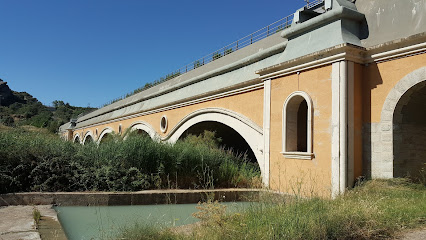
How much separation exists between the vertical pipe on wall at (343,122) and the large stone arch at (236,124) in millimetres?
2311

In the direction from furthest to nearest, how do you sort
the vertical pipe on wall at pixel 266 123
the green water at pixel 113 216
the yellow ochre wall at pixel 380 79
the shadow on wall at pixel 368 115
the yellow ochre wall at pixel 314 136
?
1. the vertical pipe on wall at pixel 266 123
2. the yellow ochre wall at pixel 314 136
3. the shadow on wall at pixel 368 115
4. the yellow ochre wall at pixel 380 79
5. the green water at pixel 113 216

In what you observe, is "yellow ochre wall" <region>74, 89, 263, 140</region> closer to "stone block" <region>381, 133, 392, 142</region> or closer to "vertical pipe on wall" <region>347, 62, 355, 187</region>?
"vertical pipe on wall" <region>347, 62, 355, 187</region>

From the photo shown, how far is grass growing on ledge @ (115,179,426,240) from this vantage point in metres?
3.42

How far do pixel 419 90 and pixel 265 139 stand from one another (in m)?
3.71

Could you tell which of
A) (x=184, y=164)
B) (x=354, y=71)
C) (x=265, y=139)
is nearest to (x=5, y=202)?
(x=184, y=164)

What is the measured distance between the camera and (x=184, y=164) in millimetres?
8758

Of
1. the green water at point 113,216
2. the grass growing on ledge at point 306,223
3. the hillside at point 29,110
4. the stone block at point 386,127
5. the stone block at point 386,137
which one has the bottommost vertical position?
the green water at point 113,216

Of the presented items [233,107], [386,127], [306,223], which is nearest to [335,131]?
[386,127]

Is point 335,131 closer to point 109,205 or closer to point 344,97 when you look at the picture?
point 344,97

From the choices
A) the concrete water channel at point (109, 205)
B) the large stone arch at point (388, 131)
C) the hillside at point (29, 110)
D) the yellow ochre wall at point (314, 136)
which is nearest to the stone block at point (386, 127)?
the large stone arch at point (388, 131)

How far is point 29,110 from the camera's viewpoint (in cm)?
6819

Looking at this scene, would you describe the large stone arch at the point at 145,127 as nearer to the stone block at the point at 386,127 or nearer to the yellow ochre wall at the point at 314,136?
the yellow ochre wall at the point at 314,136

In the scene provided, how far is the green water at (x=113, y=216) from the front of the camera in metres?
5.21

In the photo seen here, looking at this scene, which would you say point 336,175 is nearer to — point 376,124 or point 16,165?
point 376,124
